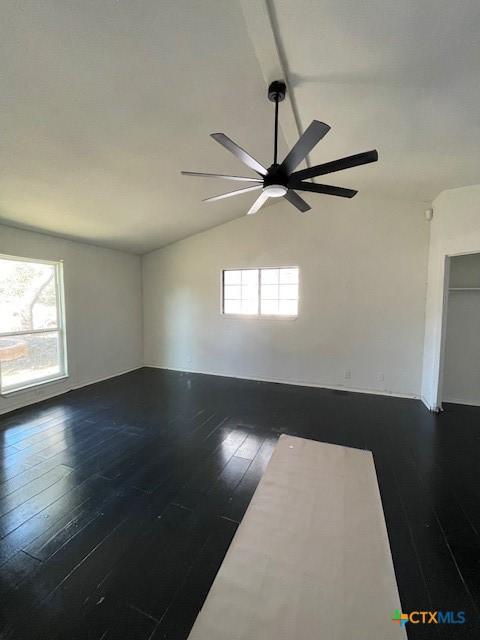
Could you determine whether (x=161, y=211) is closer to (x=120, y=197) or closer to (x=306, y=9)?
(x=120, y=197)

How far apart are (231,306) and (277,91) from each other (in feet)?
11.3

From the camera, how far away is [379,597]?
1312mm

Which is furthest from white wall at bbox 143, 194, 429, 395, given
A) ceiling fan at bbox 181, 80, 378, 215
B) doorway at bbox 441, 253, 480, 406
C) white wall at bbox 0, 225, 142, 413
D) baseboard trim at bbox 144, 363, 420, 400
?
ceiling fan at bbox 181, 80, 378, 215

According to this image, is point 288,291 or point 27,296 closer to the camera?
point 27,296

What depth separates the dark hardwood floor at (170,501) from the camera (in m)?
1.29

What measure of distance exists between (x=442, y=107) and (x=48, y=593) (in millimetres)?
3825

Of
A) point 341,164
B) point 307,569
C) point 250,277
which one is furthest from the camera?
point 250,277

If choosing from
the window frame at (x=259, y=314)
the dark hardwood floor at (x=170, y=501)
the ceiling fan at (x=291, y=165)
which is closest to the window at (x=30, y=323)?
the dark hardwood floor at (x=170, y=501)

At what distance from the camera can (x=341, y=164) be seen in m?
1.63

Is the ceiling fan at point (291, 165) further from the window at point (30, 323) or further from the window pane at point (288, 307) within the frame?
the window at point (30, 323)

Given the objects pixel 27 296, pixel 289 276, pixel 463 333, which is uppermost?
pixel 289 276

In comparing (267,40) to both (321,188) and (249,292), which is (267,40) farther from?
(249,292)

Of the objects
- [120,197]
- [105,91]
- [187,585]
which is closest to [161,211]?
[120,197]

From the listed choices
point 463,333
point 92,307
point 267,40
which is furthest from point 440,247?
point 92,307
